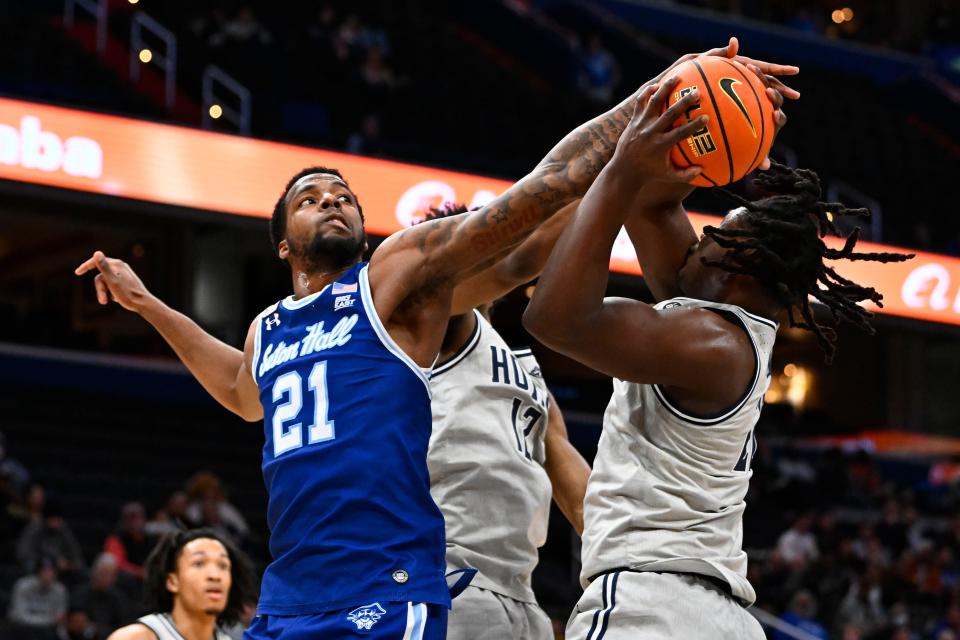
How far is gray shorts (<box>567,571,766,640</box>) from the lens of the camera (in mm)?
3502

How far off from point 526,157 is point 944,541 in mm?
6611

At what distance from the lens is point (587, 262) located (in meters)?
3.35

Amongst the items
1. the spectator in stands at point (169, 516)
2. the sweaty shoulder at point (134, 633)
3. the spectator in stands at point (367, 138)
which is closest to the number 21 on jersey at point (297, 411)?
the sweaty shoulder at point (134, 633)

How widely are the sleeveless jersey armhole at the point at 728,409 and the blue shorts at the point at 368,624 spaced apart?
76cm

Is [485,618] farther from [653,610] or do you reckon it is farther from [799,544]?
[799,544]

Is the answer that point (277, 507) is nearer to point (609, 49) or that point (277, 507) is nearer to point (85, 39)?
point (85, 39)

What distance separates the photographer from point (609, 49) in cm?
2312

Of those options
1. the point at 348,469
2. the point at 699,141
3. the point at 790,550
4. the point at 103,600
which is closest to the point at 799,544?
the point at 790,550

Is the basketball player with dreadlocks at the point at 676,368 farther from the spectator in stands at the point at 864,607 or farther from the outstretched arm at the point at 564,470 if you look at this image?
the spectator in stands at the point at 864,607

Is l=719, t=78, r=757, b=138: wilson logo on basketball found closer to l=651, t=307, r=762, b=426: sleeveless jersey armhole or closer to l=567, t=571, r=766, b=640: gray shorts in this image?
l=651, t=307, r=762, b=426: sleeveless jersey armhole

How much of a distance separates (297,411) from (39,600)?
23.8 ft

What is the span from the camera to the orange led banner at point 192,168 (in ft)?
37.6

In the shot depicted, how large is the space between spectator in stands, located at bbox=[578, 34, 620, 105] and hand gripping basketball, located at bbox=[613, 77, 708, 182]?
17637mm

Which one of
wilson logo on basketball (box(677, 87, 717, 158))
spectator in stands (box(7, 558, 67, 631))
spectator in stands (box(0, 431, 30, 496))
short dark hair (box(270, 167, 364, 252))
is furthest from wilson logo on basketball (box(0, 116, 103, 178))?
wilson logo on basketball (box(677, 87, 717, 158))
